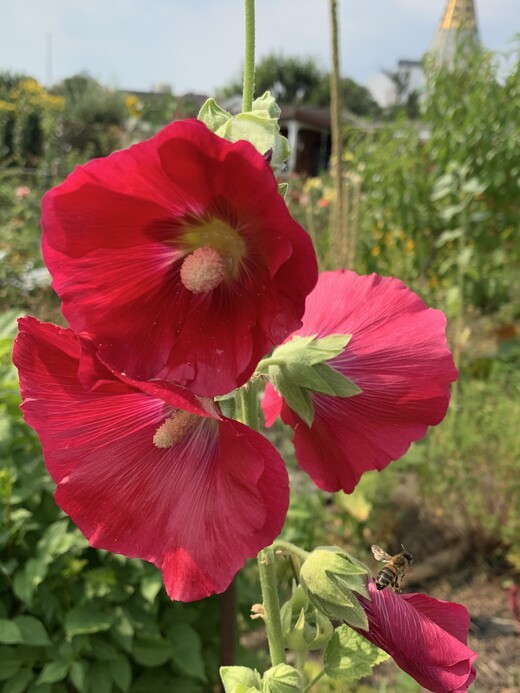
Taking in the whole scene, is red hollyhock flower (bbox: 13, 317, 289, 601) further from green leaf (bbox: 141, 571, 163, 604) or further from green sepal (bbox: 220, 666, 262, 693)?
green leaf (bbox: 141, 571, 163, 604)

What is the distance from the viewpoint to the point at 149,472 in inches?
23.0

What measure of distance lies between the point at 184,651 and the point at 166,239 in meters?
1.32

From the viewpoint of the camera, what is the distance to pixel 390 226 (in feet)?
12.8

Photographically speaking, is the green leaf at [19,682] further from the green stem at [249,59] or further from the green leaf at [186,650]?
the green stem at [249,59]

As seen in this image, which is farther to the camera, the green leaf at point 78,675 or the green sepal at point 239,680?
the green leaf at point 78,675

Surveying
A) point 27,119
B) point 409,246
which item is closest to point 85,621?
point 409,246

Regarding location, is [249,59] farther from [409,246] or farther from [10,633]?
[409,246]

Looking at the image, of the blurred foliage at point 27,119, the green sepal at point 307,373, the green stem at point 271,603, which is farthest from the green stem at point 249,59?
the blurred foliage at point 27,119

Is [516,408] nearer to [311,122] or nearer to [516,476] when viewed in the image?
[516,476]

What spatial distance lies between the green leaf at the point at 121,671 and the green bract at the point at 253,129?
131 cm

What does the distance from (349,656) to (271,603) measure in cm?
15

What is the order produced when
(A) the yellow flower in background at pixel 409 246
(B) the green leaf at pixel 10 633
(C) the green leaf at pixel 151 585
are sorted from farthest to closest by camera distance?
(A) the yellow flower in background at pixel 409 246 < (C) the green leaf at pixel 151 585 < (B) the green leaf at pixel 10 633

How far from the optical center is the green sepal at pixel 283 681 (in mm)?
687

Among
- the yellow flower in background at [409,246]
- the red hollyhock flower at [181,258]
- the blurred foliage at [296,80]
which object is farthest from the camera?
the blurred foliage at [296,80]
